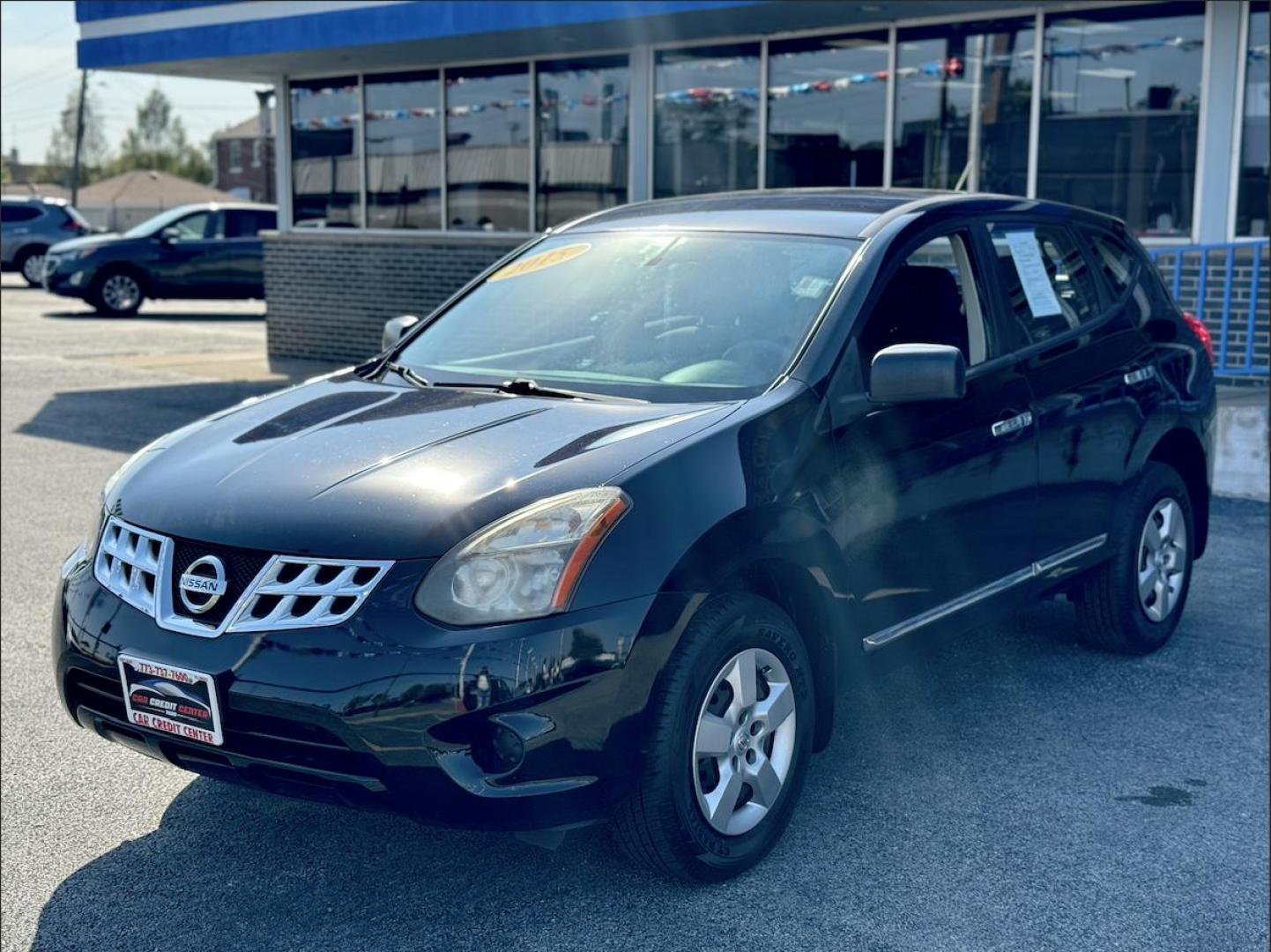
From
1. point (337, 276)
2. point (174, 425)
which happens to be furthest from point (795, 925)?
point (337, 276)

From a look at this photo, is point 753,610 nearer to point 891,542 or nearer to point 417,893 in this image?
point 891,542

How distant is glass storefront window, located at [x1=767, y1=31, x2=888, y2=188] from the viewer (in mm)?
12430

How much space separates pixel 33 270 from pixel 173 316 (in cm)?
Answer: 893

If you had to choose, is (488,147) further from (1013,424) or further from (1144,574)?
(1013,424)

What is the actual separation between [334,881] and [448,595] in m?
0.95

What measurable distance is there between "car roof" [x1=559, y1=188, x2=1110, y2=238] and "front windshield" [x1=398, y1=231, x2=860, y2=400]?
76 millimetres

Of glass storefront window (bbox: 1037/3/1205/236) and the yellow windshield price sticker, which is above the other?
glass storefront window (bbox: 1037/3/1205/236)

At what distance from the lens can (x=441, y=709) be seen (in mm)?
3240

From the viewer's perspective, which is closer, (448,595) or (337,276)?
(448,595)

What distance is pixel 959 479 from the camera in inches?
178

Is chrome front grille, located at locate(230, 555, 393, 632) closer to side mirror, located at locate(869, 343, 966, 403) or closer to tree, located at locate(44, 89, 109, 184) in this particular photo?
side mirror, located at locate(869, 343, 966, 403)

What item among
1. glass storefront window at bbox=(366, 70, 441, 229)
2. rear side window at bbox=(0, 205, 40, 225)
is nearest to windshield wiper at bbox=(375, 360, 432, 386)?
glass storefront window at bbox=(366, 70, 441, 229)

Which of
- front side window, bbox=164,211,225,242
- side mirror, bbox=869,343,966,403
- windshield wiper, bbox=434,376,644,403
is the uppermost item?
front side window, bbox=164,211,225,242

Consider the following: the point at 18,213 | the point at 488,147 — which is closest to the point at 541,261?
the point at 488,147
